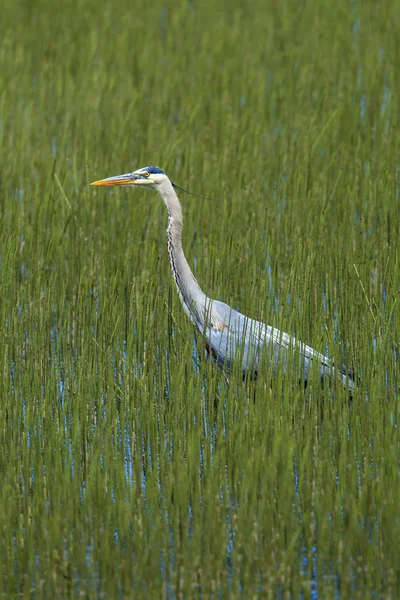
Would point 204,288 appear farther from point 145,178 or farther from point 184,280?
point 145,178

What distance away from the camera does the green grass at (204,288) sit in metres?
4.05

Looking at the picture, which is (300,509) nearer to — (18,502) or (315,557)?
(315,557)

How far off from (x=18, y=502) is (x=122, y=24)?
939cm

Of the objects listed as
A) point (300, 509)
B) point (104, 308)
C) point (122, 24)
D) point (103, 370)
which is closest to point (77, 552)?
point (300, 509)

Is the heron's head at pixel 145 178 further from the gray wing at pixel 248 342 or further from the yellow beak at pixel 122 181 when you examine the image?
the gray wing at pixel 248 342

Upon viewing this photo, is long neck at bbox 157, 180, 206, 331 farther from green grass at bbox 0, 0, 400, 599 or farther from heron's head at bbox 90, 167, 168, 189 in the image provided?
heron's head at bbox 90, 167, 168, 189

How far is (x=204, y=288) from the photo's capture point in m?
6.89

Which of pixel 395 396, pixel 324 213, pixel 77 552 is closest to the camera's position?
pixel 77 552

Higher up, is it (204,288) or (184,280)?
(184,280)

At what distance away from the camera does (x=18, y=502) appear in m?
4.44

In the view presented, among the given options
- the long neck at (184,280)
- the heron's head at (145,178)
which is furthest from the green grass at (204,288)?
the heron's head at (145,178)

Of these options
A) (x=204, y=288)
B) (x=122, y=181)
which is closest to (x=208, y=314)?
(x=204, y=288)

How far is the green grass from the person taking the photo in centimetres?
405

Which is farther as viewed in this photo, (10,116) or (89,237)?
(10,116)
